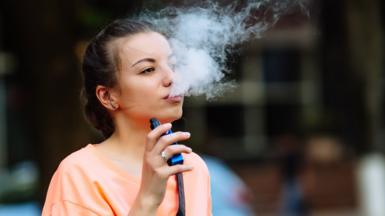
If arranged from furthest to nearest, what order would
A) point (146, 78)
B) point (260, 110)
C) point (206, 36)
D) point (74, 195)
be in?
point (260, 110), point (206, 36), point (146, 78), point (74, 195)

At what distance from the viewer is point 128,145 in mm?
2971

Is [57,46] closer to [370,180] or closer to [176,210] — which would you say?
[176,210]

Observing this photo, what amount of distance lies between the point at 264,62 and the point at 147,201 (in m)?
19.6

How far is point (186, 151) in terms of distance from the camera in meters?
2.68

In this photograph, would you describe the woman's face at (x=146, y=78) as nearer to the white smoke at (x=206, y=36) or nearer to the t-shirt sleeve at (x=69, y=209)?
the white smoke at (x=206, y=36)

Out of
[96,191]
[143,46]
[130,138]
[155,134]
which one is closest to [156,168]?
[155,134]

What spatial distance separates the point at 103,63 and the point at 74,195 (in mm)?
426

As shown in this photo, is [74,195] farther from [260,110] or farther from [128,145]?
[260,110]

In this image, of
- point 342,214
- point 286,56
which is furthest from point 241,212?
point 286,56

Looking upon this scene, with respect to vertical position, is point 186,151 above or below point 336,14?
below

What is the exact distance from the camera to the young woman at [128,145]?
2.68 metres

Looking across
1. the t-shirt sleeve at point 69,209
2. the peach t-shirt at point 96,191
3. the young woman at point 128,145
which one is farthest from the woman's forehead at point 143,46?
the t-shirt sleeve at point 69,209

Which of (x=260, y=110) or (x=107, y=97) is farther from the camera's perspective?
(x=260, y=110)

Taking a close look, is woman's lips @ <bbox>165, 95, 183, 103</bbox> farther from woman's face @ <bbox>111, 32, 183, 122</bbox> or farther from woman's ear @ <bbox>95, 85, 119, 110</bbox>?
woman's ear @ <bbox>95, 85, 119, 110</bbox>
